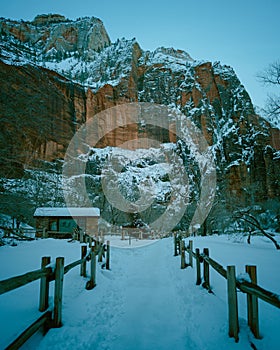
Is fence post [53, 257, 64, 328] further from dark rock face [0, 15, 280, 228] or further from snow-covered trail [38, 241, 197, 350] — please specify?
dark rock face [0, 15, 280, 228]

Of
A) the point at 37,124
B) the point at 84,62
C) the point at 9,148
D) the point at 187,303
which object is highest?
the point at 84,62

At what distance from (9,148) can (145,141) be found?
5712 cm

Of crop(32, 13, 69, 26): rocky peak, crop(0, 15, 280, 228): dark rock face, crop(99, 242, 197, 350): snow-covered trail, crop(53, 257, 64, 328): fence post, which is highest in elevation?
crop(32, 13, 69, 26): rocky peak

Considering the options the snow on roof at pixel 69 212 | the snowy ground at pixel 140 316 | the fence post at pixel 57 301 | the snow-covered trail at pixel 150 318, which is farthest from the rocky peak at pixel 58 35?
the fence post at pixel 57 301

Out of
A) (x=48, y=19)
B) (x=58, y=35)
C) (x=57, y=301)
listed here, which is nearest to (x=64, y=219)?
(x=57, y=301)

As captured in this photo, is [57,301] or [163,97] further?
[163,97]

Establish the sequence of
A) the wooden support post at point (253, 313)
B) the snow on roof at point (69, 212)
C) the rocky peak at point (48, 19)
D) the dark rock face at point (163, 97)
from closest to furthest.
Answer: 1. the wooden support post at point (253, 313)
2. the snow on roof at point (69, 212)
3. the dark rock face at point (163, 97)
4. the rocky peak at point (48, 19)

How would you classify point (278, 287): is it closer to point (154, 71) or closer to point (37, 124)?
point (37, 124)

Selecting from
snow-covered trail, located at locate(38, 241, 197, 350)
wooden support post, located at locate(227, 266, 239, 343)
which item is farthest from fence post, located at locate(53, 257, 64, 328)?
wooden support post, located at locate(227, 266, 239, 343)

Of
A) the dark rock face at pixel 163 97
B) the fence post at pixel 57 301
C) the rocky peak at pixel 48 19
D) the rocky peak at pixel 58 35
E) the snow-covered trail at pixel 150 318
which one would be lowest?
the snow-covered trail at pixel 150 318

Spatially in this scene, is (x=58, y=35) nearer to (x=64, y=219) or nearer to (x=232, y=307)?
(x=64, y=219)

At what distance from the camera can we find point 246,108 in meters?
62.2

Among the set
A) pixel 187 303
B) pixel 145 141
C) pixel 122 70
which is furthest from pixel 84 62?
pixel 187 303

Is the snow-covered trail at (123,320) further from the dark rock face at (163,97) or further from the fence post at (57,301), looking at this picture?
the dark rock face at (163,97)
